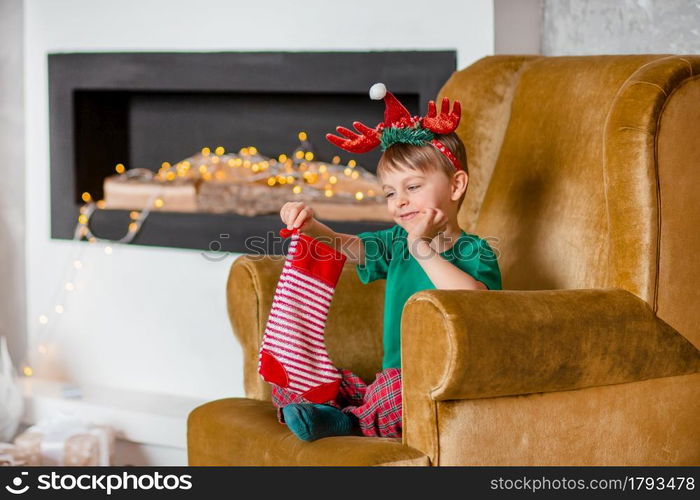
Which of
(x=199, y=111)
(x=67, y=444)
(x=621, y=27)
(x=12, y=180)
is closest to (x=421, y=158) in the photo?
(x=621, y=27)

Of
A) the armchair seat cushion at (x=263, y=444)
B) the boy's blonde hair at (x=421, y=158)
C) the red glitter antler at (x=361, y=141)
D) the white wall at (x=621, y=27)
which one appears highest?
the white wall at (x=621, y=27)

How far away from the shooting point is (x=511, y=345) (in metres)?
1.64

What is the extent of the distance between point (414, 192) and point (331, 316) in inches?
14.9

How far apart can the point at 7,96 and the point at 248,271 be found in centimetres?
174

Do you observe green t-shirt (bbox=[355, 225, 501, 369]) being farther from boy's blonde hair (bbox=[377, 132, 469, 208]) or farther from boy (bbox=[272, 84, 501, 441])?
boy's blonde hair (bbox=[377, 132, 469, 208])

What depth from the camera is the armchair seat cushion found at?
165 cm

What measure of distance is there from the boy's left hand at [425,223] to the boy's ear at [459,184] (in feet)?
0.23

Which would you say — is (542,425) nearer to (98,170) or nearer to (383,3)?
(383,3)

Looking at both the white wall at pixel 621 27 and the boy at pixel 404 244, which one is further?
the white wall at pixel 621 27

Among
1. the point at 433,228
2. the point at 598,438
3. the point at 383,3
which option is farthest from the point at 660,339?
the point at 383,3

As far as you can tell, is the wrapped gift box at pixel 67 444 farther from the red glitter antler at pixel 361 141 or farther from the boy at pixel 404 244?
the red glitter antler at pixel 361 141

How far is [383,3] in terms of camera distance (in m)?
2.79

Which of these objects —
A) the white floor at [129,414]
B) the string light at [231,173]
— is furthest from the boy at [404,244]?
the white floor at [129,414]

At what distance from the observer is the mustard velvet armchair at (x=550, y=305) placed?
164 cm
